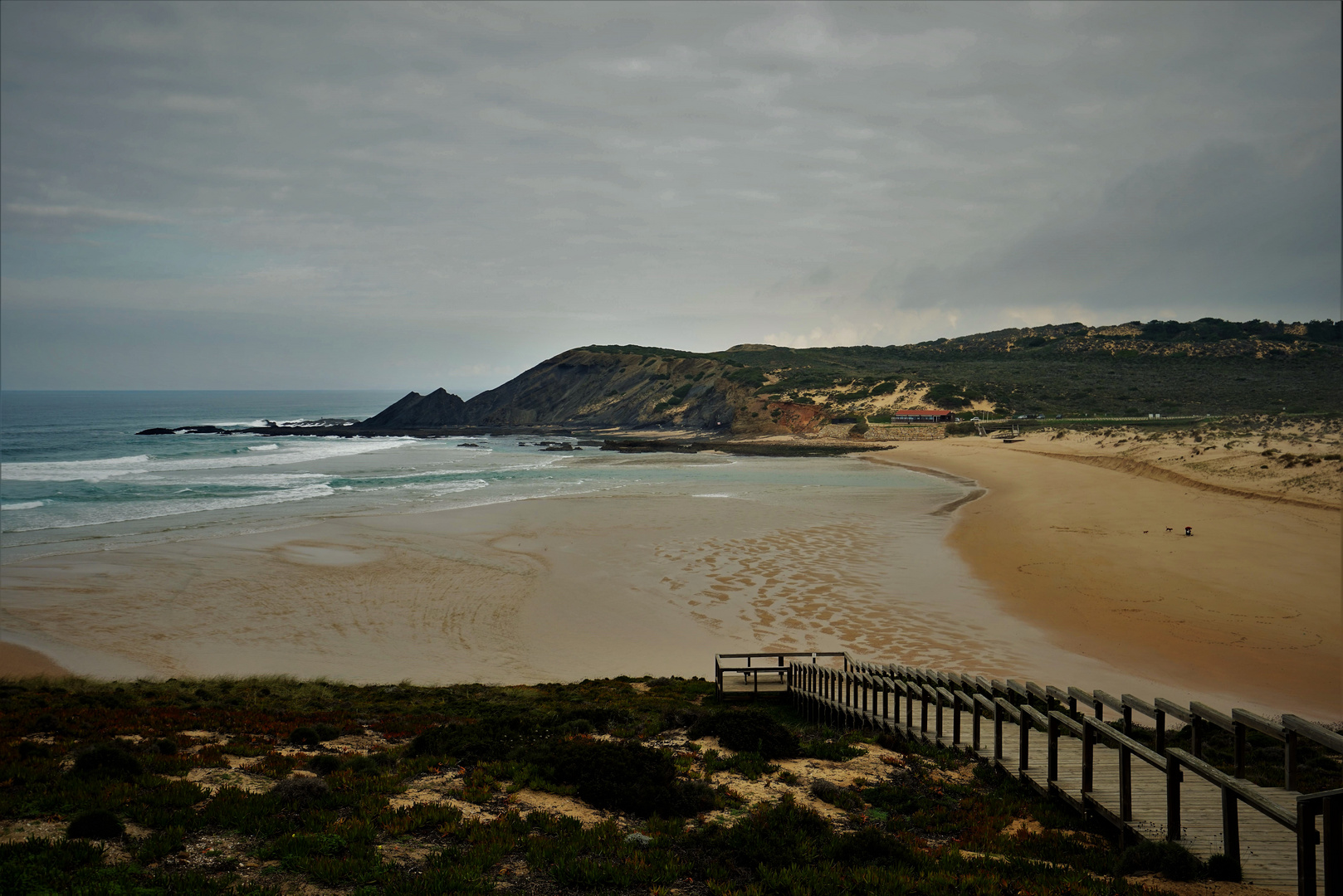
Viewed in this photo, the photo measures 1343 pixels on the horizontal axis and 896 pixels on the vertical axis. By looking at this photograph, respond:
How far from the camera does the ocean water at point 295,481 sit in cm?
3180

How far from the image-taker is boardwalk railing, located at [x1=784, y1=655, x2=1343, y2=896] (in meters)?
4.13

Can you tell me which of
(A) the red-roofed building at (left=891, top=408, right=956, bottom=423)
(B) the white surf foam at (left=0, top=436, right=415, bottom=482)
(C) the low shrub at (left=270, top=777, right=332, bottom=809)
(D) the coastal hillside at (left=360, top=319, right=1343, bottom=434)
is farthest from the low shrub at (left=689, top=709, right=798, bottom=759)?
(A) the red-roofed building at (left=891, top=408, right=956, bottom=423)

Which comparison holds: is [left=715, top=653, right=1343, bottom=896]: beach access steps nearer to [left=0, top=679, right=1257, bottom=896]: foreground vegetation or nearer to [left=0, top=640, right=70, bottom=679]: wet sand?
[left=0, top=679, right=1257, bottom=896]: foreground vegetation

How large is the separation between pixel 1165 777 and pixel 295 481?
5001 cm

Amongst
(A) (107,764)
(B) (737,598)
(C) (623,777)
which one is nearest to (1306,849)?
(C) (623,777)

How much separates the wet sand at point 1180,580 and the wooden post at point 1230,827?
905 cm

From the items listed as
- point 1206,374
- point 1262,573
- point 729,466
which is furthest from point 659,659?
point 1206,374

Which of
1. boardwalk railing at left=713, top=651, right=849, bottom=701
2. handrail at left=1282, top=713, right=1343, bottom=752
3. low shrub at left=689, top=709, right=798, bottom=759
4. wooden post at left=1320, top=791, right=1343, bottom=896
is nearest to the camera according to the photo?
wooden post at left=1320, top=791, right=1343, bottom=896

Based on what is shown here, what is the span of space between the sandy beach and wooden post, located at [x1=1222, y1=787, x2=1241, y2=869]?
9207 mm

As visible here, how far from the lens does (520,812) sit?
662 centimetres

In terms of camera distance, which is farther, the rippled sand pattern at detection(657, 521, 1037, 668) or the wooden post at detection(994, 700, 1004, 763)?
the rippled sand pattern at detection(657, 521, 1037, 668)

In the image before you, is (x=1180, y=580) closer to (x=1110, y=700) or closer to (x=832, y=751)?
(x=832, y=751)

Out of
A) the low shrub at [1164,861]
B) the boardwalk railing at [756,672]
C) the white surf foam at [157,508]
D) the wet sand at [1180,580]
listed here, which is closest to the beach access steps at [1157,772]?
the low shrub at [1164,861]

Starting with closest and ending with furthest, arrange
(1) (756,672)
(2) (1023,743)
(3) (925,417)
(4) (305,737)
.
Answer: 1. (2) (1023,743)
2. (4) (305,737)
3. (1) (756,672)
4. (3) (925,417)
